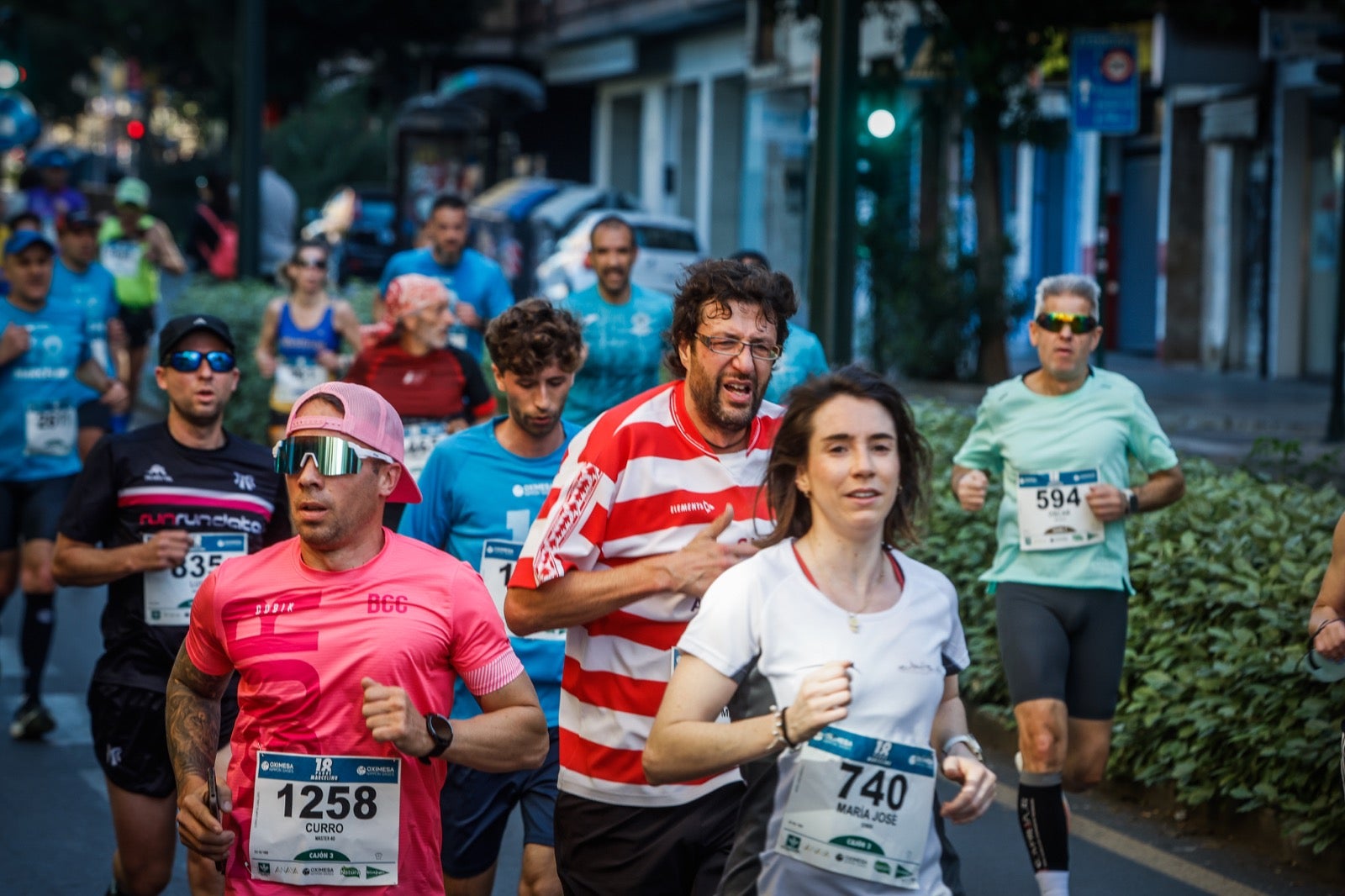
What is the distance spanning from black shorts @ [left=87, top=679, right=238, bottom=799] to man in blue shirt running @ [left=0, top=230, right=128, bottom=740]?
119 inches

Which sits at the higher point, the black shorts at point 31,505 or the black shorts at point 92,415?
the black shorts at point 92,415

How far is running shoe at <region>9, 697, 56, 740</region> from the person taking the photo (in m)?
8.34

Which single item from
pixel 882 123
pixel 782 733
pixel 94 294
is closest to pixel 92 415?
pixel 94 294

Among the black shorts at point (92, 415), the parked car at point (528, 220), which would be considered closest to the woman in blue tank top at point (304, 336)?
the black shorts at point (92, 415)

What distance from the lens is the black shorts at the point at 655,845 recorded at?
13.7 feet

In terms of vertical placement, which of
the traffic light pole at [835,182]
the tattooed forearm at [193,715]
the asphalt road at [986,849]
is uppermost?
the traffic light pole at [835,182]

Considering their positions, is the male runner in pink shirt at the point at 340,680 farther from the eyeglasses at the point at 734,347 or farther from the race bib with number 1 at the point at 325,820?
the eyeglasses at the point at 734,347

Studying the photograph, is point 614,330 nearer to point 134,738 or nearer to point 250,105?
point 134,738

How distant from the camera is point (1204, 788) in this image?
6.90 m

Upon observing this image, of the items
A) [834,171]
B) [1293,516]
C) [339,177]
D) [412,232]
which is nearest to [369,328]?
[834,171]

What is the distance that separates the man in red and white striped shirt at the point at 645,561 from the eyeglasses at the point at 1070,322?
2293 millimetres

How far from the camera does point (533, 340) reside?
17.7ft

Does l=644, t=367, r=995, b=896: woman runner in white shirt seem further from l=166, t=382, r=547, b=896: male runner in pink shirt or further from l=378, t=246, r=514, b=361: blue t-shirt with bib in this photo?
l=378, t=246, r=514, b=361: blue t-shirt with bib

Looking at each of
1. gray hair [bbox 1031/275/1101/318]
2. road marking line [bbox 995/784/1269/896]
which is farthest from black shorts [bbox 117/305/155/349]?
gray hair [bbox 1031/275/1101/318]
